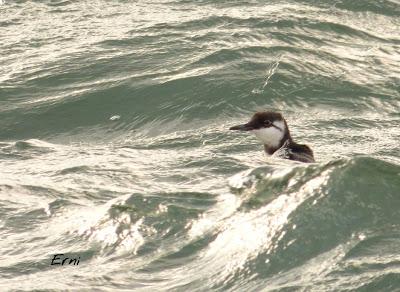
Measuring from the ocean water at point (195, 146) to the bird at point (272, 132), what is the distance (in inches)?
9.8

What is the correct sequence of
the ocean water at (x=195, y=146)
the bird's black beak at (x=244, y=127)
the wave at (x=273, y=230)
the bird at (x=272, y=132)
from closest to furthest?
the wave at (x=273, y=230)
the ocean water at (x=195, y=146)
the bird at (x=272, y=132)
the bird's black beak at (x=244, y=127)

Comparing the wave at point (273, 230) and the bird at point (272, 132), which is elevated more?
the wave at point (273, 230)

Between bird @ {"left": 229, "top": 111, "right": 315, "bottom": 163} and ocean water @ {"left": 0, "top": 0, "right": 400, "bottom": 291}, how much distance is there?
25cm

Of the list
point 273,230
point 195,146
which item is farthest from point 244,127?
point 273,230

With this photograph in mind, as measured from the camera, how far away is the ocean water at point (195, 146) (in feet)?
27.6

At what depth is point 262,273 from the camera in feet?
26.4

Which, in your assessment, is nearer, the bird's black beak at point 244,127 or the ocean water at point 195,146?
the ocean water at point 195,146

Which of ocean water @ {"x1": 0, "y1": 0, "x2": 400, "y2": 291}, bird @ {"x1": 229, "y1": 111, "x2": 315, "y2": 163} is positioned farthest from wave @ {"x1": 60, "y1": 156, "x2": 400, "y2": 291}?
bird @ {"x1": 229, "y1": 111, "x2": 315, "y2": 163}

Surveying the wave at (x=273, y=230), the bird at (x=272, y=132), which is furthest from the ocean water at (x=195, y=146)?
the bird at (x=272, y=132)

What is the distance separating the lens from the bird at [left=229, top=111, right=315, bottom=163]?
Result: 1258 centimetres

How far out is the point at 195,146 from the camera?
Answer: 12969 millimetres

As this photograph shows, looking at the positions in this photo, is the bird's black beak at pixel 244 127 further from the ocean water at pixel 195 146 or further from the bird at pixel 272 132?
the ocean water at pixel 195 146

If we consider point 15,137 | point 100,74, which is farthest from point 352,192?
point 100,74

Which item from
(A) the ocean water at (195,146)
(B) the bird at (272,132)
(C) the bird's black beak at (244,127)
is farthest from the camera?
(C) the bird's black beak at (244,127)
